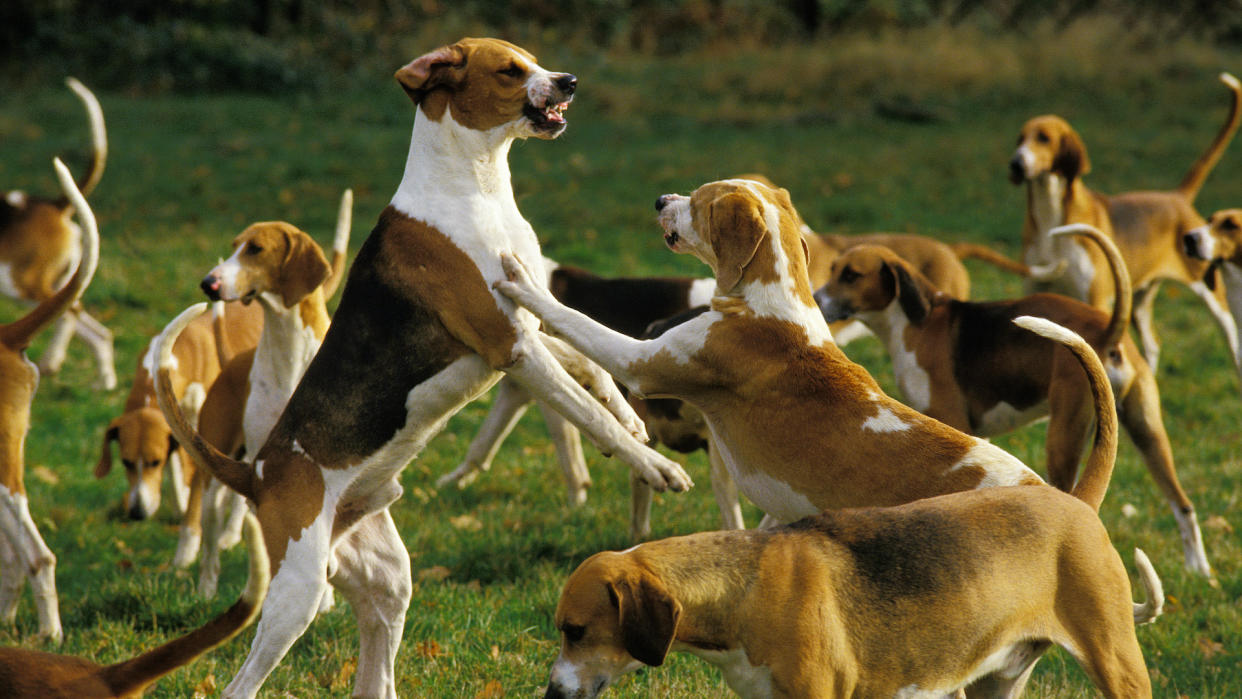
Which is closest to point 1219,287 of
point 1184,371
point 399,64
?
point 1184,371

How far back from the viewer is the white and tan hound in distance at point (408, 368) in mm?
4441

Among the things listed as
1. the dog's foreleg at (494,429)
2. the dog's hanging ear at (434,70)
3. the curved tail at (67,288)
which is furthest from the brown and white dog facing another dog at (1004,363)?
the curved tail at (67,288)

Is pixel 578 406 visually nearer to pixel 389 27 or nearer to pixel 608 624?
pixel 608 624

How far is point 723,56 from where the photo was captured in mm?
24344

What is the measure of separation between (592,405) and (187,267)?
30.6 feet

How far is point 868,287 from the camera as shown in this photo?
7.14 meters

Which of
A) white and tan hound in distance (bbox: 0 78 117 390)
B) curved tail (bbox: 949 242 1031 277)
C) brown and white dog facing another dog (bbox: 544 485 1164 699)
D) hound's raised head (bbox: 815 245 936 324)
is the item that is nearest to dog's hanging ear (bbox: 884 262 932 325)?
hound's raised head (bbox: 815 245 936 324)

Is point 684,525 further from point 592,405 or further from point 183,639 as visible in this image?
point 183,639

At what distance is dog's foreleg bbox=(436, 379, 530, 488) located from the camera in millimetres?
7648

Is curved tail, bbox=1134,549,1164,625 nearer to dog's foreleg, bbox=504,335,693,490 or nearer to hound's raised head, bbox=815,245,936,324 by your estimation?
dog's foreleg, bbox=504,335,693,490

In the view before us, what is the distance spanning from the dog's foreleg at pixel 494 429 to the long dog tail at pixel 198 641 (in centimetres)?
348

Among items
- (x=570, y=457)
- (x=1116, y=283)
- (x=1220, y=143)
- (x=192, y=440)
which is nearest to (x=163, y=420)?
(x=570, y=457)

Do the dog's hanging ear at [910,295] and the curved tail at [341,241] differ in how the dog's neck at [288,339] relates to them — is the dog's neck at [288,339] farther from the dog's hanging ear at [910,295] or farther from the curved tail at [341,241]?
the dog's hanging ear at [910,295]

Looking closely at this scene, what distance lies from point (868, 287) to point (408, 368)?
3.41 meters
